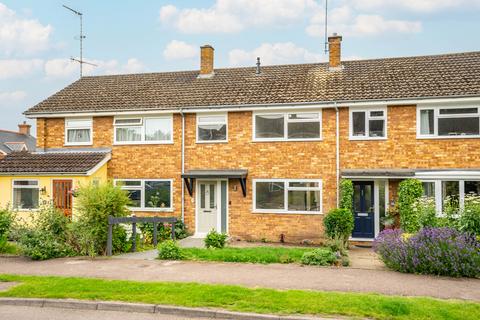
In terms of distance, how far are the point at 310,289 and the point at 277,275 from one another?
1365mm

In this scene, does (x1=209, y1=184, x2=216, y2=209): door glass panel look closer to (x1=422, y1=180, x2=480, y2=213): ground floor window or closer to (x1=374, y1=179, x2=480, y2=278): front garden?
(x1=374, y1=179, x2=480, y2=278): front garden

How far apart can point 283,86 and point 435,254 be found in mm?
9724

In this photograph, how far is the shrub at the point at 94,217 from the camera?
12.1 meters

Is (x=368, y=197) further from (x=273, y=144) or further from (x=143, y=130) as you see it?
(x=143, y=130)

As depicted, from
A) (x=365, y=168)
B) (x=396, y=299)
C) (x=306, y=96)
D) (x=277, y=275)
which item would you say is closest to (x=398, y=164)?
(x=365, y=168)

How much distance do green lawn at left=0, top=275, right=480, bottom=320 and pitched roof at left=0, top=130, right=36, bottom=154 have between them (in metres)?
35.9

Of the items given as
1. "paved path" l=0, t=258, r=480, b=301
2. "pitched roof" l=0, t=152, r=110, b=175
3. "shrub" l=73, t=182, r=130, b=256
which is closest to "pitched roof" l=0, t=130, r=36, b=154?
"pitched roof" l=0, t=152, r=110, b=175

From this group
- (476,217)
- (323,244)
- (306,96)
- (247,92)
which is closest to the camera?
(476,217)

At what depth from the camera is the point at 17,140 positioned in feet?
145

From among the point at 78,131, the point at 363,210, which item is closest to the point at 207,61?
the point at 78,131

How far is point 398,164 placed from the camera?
15.3 m

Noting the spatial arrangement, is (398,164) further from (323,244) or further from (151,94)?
(151,94)

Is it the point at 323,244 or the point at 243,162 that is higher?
the point at 243,162

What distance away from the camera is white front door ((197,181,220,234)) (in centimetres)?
1678
